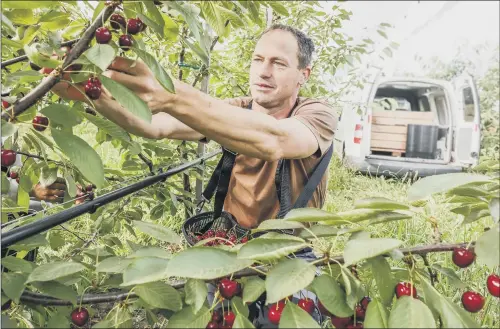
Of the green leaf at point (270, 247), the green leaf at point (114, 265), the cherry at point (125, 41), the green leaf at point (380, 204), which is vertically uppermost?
the cherry at point (125, 41)

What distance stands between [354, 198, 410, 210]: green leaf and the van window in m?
6.83

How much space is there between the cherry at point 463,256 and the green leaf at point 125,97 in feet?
1.92

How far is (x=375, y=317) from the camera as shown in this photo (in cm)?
56

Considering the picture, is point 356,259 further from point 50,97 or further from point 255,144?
point 50,97

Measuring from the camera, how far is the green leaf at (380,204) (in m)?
0.61

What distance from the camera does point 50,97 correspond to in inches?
57.2

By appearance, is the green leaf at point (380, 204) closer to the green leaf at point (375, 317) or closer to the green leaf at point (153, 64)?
the green leaf at point (375, 317)

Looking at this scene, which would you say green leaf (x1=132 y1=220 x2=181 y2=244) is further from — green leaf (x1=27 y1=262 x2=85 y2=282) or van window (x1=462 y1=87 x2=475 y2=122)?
van window (x1=462 y1=87 x2=475 y2=122)

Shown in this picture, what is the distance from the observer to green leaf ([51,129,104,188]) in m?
0.67

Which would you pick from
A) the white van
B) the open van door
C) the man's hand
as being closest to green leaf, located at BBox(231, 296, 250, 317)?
the man's hand

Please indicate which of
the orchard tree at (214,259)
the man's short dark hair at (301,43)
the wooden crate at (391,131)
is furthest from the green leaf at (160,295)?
the wooden crate at (391,131)

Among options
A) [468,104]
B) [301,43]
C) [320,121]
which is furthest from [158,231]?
[468,104]

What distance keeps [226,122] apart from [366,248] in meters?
0.58

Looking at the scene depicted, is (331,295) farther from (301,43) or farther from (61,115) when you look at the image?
(301,43)
